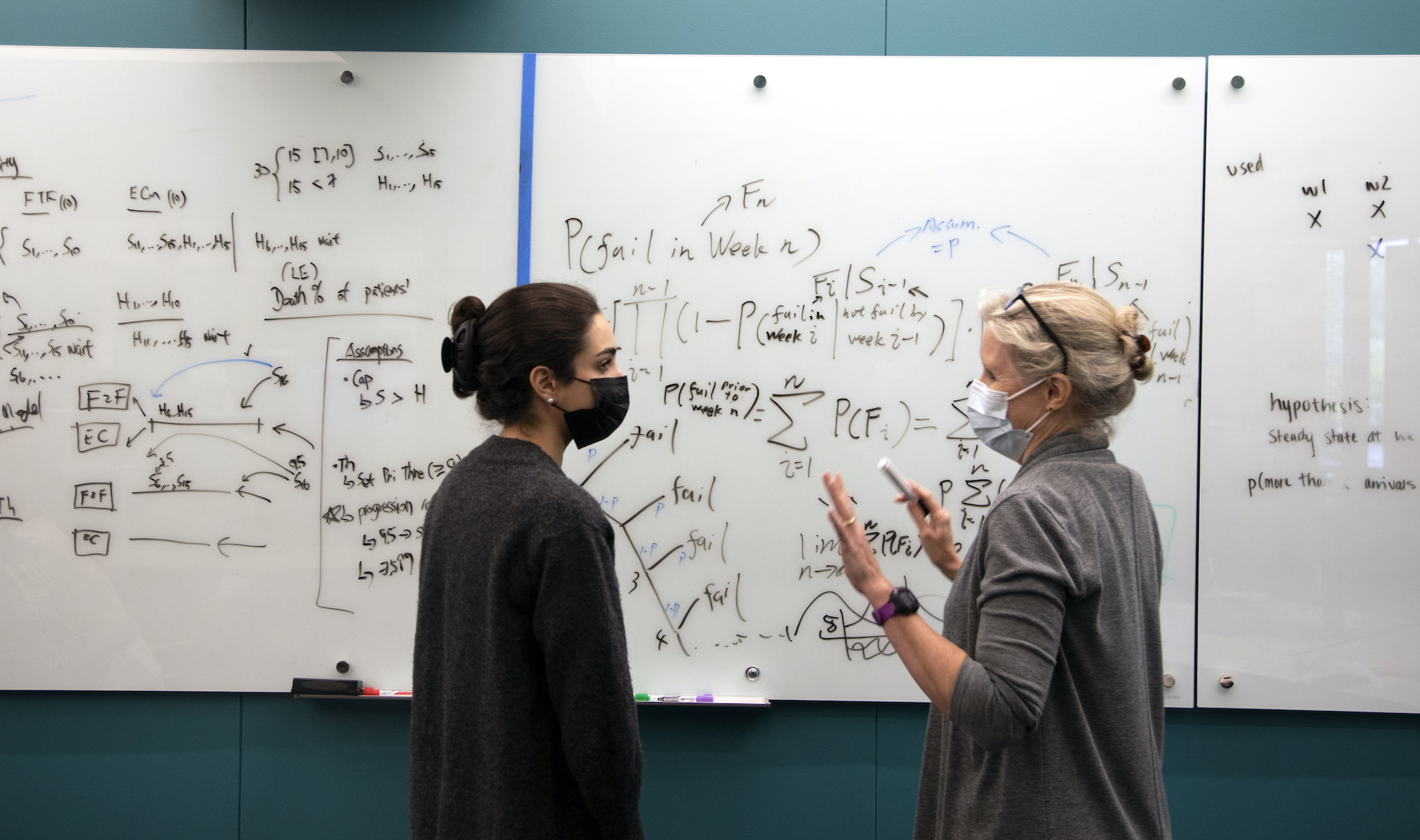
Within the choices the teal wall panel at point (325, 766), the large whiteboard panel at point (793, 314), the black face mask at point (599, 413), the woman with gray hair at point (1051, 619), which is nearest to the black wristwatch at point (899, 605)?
the woman with gray hair at point (1051, 619)

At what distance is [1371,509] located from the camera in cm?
204

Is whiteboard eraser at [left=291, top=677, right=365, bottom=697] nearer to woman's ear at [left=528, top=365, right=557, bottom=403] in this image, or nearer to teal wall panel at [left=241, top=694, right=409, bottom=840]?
teal wall panel at [left=241, top=694, right=409, bottom=840]

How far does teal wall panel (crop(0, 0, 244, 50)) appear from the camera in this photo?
2086 millimetres

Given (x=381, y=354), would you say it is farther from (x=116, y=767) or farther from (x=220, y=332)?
(x=116, y=767)

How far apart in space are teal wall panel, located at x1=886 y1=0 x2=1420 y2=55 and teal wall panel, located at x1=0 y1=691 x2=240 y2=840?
8.46ft

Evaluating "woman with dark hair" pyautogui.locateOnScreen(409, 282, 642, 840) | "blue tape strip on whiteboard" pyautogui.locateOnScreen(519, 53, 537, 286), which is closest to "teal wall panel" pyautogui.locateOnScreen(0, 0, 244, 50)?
"blue tape strip on whiteboard" pyautogui.locateOnScreen(519, 53, 537, 286)

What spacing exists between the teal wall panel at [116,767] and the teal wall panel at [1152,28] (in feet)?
8.46

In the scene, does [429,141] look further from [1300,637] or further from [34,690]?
[1300,637]

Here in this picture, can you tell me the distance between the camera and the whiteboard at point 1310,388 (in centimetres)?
203

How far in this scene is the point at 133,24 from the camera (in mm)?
2090

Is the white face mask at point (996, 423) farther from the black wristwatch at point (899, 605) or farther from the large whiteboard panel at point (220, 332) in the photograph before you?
the large whiteboard panel at point (220, 332)

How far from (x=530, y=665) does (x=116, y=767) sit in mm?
1769

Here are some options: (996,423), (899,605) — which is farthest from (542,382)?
(996,423)

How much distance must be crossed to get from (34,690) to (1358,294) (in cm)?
360
